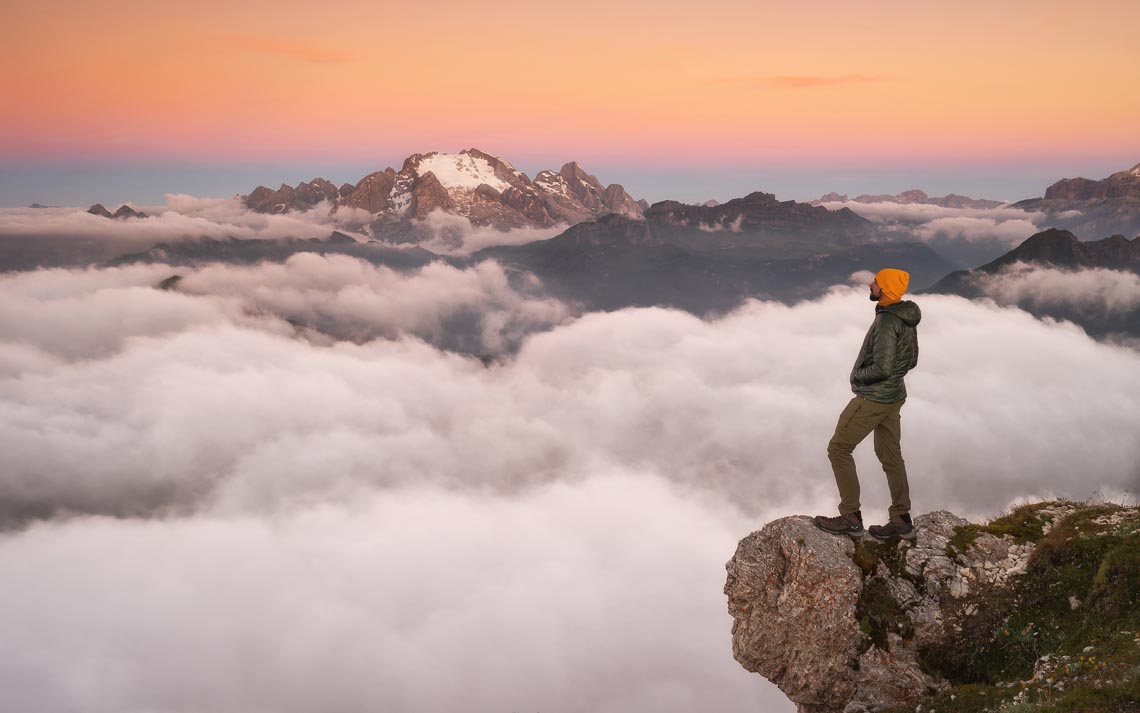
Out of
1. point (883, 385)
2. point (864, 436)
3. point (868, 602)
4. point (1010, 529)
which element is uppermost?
point (883, 385)

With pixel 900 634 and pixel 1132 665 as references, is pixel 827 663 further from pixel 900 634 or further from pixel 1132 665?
pixel 1132 665

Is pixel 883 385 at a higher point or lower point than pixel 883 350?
lower

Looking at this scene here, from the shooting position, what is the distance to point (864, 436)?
36.6ft

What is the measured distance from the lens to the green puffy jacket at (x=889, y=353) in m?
10.4

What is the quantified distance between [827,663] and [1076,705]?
212 inches

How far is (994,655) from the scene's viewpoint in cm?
1024

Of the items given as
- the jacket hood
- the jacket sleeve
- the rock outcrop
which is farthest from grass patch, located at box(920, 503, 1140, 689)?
the jacket hood

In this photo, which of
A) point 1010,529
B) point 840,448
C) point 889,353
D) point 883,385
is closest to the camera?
point 889,353

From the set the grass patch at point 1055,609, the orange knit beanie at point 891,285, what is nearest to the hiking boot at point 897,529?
the grass patch at point 1055,609

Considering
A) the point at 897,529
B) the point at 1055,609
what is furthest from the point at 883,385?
the point at 1055,609

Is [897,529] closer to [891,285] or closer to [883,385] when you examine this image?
[883,385]

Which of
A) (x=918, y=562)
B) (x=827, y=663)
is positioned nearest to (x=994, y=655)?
(x=918, y=562)

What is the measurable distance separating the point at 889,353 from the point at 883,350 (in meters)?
0.11

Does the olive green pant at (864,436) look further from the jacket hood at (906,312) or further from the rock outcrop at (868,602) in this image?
the jacket hood at (906,312)
